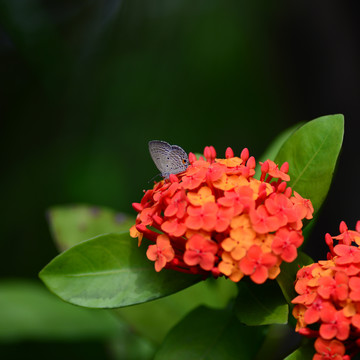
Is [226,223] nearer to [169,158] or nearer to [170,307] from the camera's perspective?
[169,158]

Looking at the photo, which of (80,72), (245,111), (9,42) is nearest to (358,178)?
(245,111)

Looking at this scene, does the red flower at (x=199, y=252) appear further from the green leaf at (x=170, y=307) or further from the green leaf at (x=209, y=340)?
the green leaf at (x=170, y=307)

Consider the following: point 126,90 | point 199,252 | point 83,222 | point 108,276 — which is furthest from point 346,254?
point 126,90

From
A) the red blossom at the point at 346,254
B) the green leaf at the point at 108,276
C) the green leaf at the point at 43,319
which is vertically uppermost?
the green leaf at the point at 108,276

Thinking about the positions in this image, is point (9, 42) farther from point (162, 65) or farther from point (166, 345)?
point (166, 345)

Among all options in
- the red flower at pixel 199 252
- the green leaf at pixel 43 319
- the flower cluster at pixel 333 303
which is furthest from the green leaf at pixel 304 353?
the green leaf at pixel 43 319
